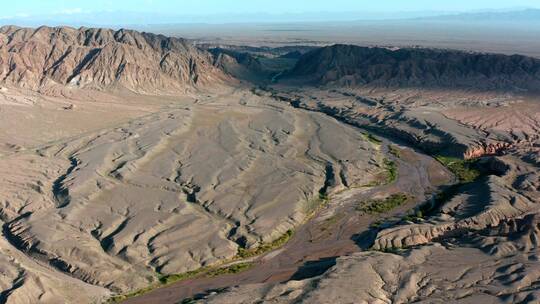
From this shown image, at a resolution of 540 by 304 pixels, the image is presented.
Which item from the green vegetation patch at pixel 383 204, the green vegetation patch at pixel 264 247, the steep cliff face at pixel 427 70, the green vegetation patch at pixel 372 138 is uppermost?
the steep cliff face at pixel 427 70

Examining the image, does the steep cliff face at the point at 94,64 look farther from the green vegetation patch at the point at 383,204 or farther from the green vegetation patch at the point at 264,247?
the green vegetation patch at the point at 264,247

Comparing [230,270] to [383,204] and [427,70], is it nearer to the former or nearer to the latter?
[383,204]

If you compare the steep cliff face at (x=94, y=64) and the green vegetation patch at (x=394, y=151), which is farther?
the steep cliff face at (x=94, y=64)

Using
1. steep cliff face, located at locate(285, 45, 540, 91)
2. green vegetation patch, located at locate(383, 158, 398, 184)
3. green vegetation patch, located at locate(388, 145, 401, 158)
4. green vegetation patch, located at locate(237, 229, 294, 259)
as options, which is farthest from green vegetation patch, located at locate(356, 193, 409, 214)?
steep cliff face, located at locate(285, 45, 540, 91)

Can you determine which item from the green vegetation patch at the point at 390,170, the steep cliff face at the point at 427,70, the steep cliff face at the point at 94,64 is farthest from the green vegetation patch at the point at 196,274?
the steep cliff face at the point at 427,70

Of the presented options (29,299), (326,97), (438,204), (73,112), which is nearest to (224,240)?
(29,299)

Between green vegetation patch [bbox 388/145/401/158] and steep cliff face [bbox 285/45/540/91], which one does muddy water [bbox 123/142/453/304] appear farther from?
steep cliff face [bbox 285/45/540/91]

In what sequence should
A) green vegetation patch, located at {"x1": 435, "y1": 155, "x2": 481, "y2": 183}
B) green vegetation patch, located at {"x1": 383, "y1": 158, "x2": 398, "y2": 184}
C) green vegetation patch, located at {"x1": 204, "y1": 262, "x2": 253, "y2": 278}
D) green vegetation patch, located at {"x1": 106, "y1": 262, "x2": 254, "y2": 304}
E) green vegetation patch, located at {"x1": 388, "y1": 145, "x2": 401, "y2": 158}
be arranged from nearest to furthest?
green vegetation patch, located at {"x1": 106, "y1": 262, "x2": 254, "y2": 304}, green vegetation patch, located at {"x1": 204, "y1": 262, "x2": 253, "y2": 278}, green vegetation patch, located at {"x1": 383, "y1": 158, "x2": 398, "y2": 184}, green vegetation patch, located at {"x1": 435, "y1": 155, "x2": 481, "y2": 183}, green vegetation patch, located at {"x1": 388, "y1": 145, "x2": 401, "y2": 158}
